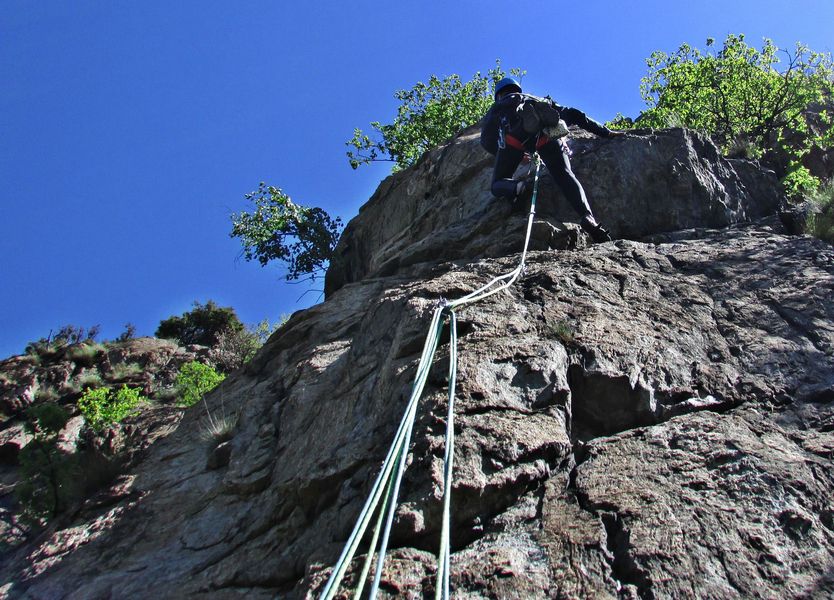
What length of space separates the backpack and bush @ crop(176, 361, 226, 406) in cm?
543

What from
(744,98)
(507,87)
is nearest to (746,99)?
(744,98)

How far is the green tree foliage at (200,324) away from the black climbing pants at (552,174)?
10.7 metres

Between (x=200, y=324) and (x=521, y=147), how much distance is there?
11997 millimetres

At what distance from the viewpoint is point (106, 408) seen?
9203mm

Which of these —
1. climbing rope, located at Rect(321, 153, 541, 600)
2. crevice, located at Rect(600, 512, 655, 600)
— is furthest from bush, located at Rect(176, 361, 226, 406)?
crevice, located at Rect(600, 512, 655, 600)

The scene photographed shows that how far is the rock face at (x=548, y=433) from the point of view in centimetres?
353

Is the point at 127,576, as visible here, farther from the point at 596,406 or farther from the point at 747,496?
the point at 747,496

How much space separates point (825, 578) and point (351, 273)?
9.88 metres

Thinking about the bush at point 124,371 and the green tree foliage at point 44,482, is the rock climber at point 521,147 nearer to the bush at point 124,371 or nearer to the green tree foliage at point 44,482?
the green tree foliage at point 44,482

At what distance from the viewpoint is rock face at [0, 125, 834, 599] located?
11.6ft

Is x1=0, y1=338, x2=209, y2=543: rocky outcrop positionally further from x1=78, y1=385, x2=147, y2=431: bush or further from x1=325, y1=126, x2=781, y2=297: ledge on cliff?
x1=325, y1=126, x2=781, y2=297: ledge on cliff

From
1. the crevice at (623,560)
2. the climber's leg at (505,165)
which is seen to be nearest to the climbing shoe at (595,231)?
the climber's leg at (505,165)

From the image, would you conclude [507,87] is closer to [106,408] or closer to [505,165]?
A: [505,165]

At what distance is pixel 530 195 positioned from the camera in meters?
8.59
